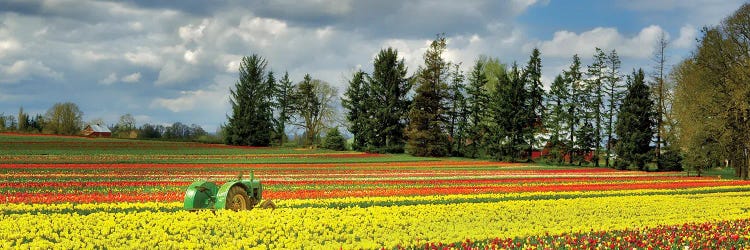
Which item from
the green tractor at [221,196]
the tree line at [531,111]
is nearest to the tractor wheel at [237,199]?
the green tractor at [221,196]

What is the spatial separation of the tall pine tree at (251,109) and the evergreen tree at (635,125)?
36.5 m

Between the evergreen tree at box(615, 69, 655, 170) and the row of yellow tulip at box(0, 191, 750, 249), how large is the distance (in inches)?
1410

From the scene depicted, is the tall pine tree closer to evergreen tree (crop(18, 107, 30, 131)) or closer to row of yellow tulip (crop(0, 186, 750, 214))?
evergreen tree (crop(18, 107, 30, 131))

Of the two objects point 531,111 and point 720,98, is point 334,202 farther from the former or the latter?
point 531,111

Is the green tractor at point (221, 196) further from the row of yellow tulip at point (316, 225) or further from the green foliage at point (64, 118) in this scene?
the green foliage at point (64, 118)

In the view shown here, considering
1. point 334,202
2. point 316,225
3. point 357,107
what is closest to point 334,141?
point 357,107

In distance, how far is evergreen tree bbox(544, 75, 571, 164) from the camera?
190 feet

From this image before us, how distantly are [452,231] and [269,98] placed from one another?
62821 mm

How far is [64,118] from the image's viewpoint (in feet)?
302

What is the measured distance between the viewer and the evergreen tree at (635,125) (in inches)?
2072

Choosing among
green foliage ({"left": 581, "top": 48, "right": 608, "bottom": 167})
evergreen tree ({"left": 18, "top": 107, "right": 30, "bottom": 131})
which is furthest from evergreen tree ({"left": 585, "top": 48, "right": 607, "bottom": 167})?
evergreen tree ({"left": 18, "top": 107, "right": 30, "bottom": 131})

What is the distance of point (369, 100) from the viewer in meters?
67.3

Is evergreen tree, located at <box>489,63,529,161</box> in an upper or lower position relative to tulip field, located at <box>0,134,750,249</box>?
upper

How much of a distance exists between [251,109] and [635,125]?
129 ft
